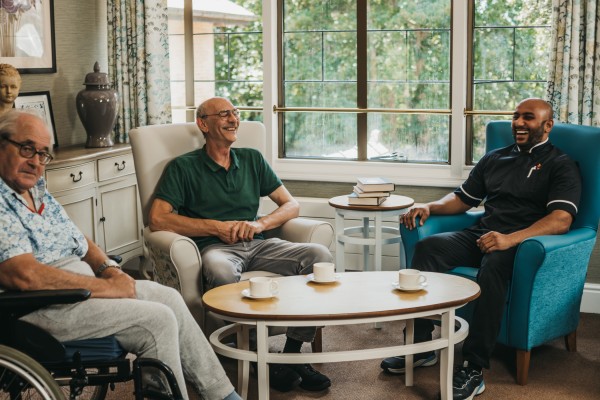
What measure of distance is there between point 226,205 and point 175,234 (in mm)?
367

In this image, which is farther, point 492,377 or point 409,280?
point 492,377

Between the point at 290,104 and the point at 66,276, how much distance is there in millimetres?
2767

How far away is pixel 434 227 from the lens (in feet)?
12.0

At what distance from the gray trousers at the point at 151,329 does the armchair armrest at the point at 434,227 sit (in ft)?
4.20

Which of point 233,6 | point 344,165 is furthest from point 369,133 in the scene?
point 233,6

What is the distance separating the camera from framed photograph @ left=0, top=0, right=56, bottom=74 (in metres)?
4.29

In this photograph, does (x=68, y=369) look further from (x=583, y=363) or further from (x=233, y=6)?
(x=233, y=6)

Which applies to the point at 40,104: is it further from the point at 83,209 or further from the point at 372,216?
the point at 372,216

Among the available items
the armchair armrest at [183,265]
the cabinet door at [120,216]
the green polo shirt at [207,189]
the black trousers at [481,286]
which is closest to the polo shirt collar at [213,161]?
the green polo shirt at [207,189]

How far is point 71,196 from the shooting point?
13.6ft

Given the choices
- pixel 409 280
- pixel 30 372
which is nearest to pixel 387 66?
pixel 409 280

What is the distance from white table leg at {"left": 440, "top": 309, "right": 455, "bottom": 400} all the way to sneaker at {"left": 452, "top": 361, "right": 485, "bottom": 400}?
85 millimetres

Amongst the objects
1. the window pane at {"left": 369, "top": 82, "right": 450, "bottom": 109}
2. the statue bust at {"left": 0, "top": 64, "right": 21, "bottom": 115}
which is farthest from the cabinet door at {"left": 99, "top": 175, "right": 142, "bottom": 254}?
the window pane at {"left": 369, "top": 82, "right": 450, "bottom": 109}

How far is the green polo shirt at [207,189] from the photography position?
11.6 feet
